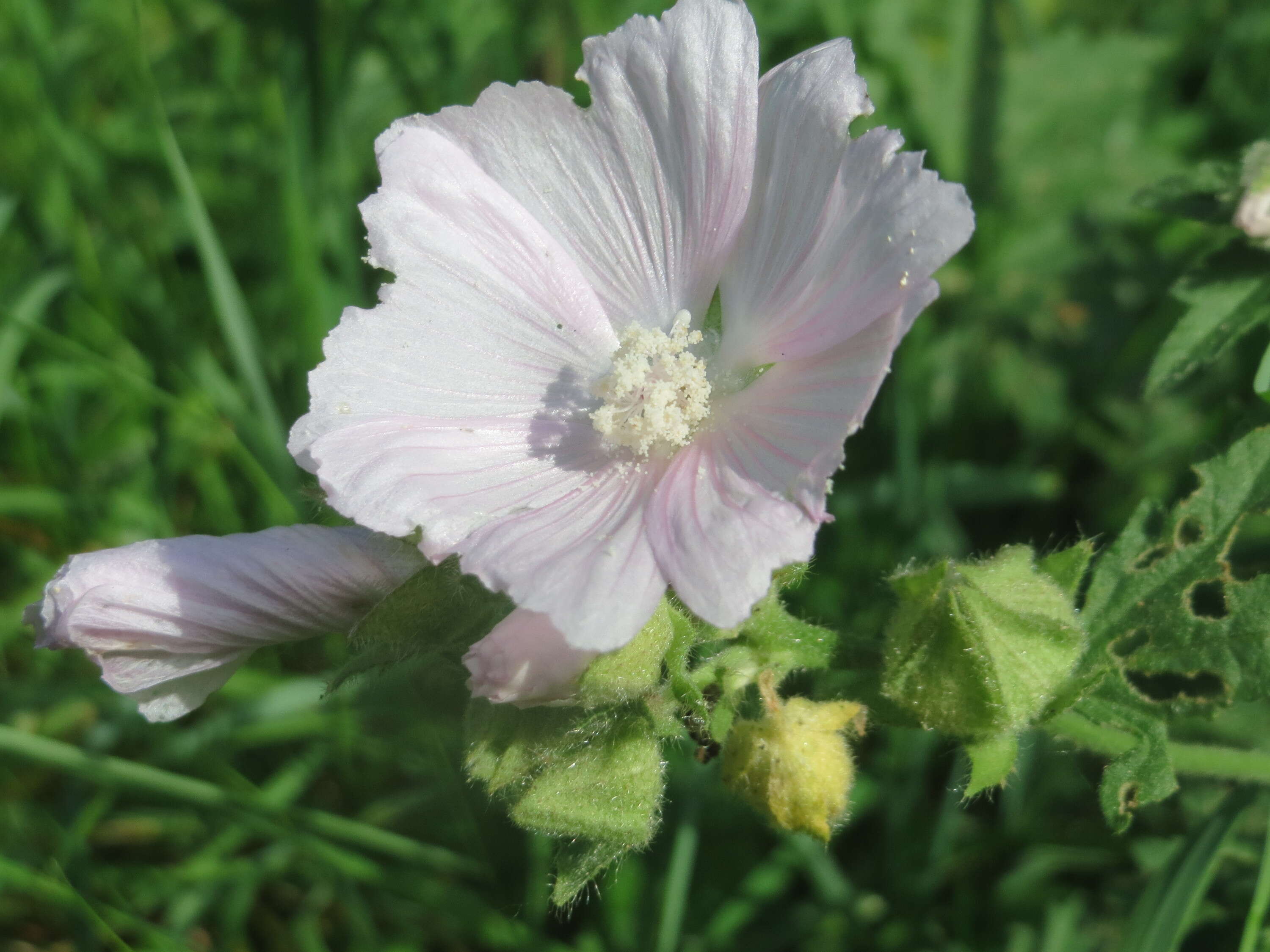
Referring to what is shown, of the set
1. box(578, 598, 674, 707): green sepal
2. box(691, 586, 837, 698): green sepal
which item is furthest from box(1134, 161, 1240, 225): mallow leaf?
box(578, 598, 674, 707): green sepal

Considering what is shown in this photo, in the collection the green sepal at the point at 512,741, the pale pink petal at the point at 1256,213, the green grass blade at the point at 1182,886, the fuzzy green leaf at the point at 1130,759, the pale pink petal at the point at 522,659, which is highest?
the pale pink petal at the point at 522,659

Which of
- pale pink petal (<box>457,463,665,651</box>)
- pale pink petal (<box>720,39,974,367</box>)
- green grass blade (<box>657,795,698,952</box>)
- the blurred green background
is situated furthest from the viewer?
the blurred green background

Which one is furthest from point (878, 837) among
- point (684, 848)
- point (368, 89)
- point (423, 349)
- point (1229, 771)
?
point (368, 89)

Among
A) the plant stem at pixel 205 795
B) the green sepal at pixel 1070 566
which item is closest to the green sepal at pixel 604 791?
the green sepal at pixel 1070 566

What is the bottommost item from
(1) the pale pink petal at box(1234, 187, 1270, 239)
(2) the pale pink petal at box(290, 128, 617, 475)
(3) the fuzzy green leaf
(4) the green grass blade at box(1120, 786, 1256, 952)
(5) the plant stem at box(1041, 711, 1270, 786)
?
(4) the green grass blade at box(1120, 786, 1256, 952)

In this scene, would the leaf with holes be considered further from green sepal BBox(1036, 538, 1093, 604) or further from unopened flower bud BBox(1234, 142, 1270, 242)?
unopened flower bud BBox(1234, 142, 1270, 242)

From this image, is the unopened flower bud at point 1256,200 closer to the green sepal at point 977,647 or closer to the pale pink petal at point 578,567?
the green sepal at point 977,647
